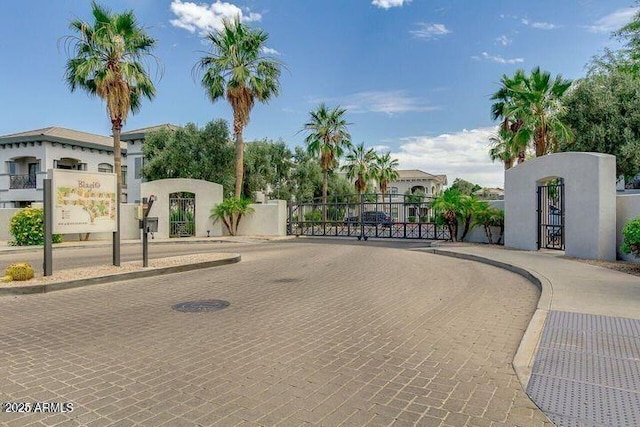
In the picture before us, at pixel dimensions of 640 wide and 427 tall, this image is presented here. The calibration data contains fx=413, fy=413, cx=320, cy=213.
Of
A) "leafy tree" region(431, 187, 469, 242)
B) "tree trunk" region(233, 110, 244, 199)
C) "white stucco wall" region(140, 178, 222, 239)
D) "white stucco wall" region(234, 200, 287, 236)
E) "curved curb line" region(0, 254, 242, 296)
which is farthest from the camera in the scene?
"white stucco wall" region(234, 200, 287, 236)

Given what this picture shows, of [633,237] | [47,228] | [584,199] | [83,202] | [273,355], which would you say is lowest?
[273,355]

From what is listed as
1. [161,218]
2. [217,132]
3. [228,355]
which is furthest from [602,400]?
[217,132]

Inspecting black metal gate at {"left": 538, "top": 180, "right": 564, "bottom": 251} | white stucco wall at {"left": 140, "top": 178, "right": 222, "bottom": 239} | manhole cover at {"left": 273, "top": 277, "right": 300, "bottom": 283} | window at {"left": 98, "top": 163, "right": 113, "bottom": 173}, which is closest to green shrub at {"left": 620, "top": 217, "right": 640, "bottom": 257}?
black metal gate at {"left": 538, "top": 180, "right": 564, "bottom": 251}

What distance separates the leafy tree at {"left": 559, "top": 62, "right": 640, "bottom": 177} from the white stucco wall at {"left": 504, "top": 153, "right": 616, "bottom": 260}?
26.7ft

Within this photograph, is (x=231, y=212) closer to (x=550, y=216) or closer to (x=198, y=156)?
(x=198, y=156)

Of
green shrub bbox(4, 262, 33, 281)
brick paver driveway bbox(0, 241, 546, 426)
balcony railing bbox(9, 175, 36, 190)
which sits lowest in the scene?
brick paver driveway bbox(0, 241, 546, 426)

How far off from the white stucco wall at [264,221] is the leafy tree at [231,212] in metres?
0.43

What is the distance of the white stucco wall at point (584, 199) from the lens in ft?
39.6

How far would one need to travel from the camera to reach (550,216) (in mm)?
15586

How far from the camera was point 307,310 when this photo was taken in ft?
22.0

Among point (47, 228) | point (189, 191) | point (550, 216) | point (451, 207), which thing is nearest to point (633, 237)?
point (550, 216)

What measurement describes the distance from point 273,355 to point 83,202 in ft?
25.9

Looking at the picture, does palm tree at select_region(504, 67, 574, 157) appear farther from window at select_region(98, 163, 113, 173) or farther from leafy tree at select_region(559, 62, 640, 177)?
window at select_region(98, 163, 113, 173)

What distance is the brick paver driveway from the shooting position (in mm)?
3398
